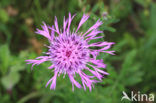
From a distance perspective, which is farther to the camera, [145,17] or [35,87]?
[145,17]

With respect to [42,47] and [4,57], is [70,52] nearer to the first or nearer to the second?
[42,47]

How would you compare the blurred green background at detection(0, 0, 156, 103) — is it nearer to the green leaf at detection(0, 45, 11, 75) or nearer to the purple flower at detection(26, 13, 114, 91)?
the green leaf at detection(0, 45, 11, 75)

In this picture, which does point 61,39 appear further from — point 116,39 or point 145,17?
point 145,17

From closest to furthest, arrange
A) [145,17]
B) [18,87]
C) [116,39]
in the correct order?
[18,87] < [116,39] < [145,17]

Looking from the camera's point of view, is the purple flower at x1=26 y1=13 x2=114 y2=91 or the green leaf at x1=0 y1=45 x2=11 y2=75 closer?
the purple flower at x1=26 y1=13 x2=114 y2=91

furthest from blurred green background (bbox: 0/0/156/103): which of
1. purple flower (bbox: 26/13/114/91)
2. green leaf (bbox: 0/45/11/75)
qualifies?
purple flower (bbox: 26/13/114/91)

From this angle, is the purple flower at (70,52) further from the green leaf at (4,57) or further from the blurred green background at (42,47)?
the green leaf at (4,57)

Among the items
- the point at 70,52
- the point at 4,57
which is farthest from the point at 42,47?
the point at 70,52

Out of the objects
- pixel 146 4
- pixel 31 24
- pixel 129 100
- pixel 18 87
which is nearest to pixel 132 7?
pixel 146 4
